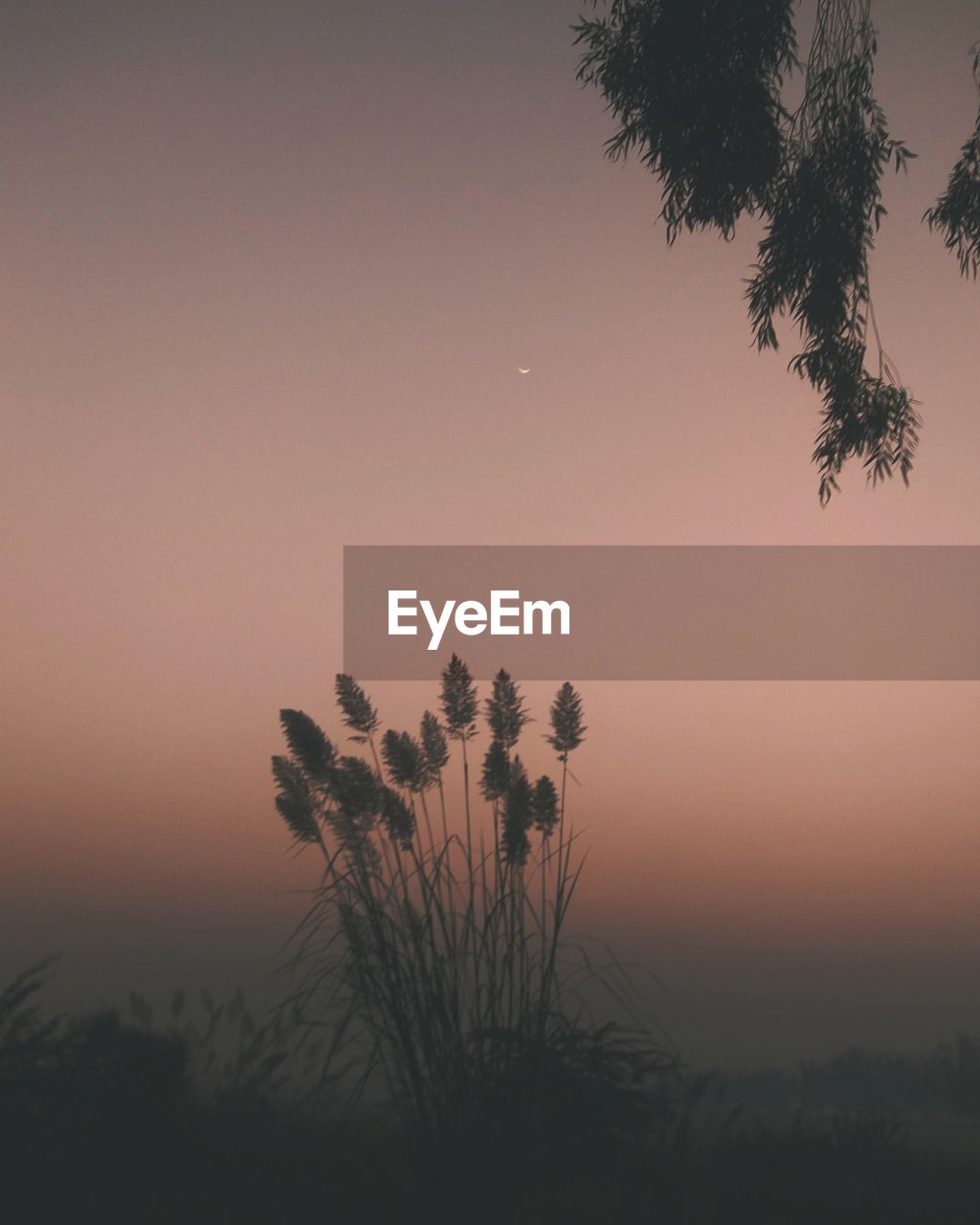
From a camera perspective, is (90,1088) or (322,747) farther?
(90,1088)

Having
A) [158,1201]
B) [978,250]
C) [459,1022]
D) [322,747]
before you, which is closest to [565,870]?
[459,1022]

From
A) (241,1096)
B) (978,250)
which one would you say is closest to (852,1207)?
(241,1096)

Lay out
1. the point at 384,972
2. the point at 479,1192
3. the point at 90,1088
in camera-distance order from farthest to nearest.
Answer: the point at 90,1088, the point at 384,972, the point at 479,1192

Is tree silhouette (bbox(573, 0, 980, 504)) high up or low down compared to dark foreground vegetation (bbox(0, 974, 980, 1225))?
up

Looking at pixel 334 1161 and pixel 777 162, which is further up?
pixel 777 162

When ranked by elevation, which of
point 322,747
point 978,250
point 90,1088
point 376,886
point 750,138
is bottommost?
point 90,1088

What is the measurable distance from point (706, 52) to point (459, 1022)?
435cm

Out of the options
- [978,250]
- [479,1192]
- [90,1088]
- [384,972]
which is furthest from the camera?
[978,250]

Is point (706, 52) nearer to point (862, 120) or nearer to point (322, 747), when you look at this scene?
point (862, 120)

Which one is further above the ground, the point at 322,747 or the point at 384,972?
the point at 322,747

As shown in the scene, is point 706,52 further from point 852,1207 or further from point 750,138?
point 852,1207

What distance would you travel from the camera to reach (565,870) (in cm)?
368

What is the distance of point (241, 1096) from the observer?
12.0 ft

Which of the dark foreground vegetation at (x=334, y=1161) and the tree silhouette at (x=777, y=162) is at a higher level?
the tree silhouette at (x=777, y=162)
